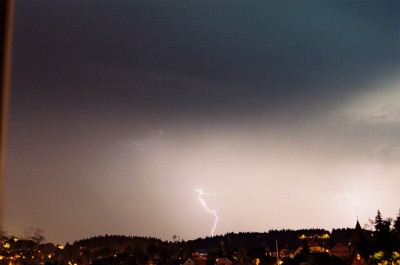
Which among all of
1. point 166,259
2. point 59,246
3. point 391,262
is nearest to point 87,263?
point 59,246

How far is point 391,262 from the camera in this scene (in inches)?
1237

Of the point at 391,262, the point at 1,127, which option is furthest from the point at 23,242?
the point at 1,127

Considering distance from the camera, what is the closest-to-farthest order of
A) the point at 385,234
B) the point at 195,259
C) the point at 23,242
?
the point at 385,234, the point at 23,242, the point at 195,259

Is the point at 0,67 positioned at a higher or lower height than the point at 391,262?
higher

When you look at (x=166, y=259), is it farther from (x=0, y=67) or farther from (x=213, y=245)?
(x=0, y=67)

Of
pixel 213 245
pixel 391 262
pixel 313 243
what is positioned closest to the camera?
pixel 391 262

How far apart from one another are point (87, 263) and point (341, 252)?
302 feet

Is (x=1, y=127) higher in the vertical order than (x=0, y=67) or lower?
lower

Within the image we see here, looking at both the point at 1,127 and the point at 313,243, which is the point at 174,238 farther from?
the point at 1,127

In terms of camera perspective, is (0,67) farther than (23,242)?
No

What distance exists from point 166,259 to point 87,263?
84.6 feet

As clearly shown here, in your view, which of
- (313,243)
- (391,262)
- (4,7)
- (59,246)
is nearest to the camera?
(4,7)

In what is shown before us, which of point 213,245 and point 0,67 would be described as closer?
point 0,67

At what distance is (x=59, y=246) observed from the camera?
134 meters
